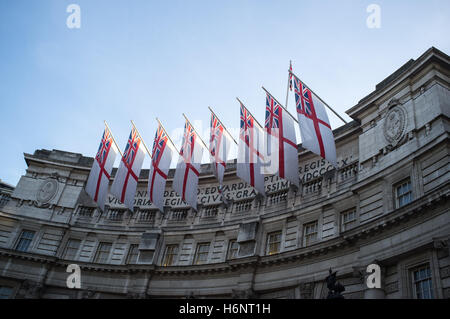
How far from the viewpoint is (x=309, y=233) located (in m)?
25.3

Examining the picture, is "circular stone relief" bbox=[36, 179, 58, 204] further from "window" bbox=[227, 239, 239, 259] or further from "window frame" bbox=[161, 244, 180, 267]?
"window" bbox=[227, 239, 239, 259]

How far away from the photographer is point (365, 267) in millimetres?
20125

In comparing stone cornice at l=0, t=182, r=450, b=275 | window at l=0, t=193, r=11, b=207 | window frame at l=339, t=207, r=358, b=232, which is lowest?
stone cornice at l=0, t=182, r=450, b=275

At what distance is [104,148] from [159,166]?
513 centimetres

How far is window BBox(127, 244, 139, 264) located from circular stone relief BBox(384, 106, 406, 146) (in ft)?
64.4

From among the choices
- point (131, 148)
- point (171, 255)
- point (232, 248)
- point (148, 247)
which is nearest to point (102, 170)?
point (131, 148)

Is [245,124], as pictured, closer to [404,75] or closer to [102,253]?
Result: [404,75]

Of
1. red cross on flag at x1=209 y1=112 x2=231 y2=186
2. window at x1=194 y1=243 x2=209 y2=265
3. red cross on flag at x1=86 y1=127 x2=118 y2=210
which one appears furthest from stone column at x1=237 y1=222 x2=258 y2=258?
red cross on flag at x1=86 y1=127 x2=118 y2=210

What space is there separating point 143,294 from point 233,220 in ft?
26.1

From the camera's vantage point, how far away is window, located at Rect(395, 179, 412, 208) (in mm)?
20328

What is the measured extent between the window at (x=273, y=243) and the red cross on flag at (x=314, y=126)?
25.4 ft

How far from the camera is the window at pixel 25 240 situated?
1267 inches
